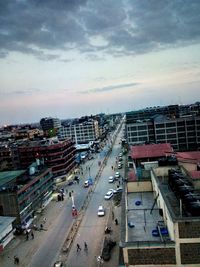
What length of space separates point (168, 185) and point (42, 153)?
56.4 meters

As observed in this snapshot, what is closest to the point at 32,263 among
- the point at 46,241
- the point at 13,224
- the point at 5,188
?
the point at 46,241

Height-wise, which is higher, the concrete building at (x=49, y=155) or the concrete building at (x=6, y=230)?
the concrete building at (x=49, y=155)

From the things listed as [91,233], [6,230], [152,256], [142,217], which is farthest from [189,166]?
[6,230]

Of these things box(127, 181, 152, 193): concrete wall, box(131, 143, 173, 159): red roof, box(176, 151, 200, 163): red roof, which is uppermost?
box(131, 143, 173, 159): red roof

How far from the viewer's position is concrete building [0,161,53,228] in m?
54.2

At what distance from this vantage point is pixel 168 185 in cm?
3769

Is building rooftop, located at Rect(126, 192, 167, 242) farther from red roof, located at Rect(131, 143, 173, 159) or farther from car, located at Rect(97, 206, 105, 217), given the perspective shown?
car, located at Rect(97, 206, 105, 217)

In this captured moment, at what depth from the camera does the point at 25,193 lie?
57406 millimetres

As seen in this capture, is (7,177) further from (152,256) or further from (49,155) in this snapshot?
(152,256)

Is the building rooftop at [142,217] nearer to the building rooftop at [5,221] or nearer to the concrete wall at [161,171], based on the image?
the concrete wall at [161,171]

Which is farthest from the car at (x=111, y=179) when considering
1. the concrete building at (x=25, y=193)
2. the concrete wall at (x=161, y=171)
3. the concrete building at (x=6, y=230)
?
the concrete wall at (x=161, y=171)

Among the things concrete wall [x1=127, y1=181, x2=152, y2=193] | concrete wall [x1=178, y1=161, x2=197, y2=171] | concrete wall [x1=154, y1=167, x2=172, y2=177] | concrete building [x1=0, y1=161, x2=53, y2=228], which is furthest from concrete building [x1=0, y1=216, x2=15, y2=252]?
concrete wall [x1=178, y1=161, x2=197, y2=171]

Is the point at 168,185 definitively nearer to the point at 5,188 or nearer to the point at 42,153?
the point at 5,188

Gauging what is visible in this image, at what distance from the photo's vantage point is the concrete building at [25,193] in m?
54.2
